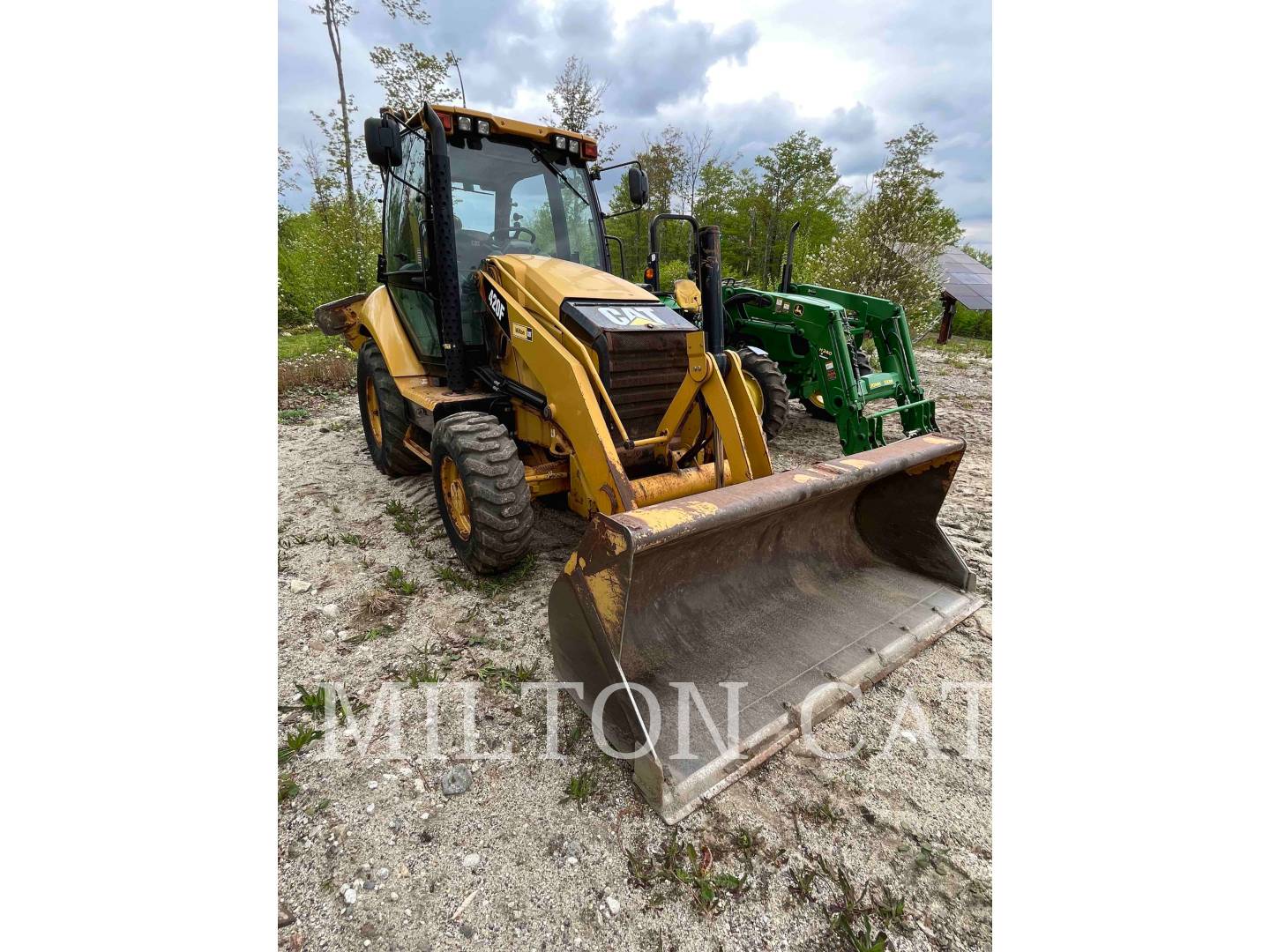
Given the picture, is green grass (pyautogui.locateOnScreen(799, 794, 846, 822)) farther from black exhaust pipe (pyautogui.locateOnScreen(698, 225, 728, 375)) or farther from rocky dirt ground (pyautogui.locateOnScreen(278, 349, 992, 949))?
black exhaust pipe (pyautogui.locateOnScreen(698, 225, 728, 375))

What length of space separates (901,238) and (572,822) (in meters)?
11.8

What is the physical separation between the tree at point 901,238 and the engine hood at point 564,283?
9.14m

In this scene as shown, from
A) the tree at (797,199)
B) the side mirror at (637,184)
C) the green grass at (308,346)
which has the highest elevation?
the tree at (797,199)

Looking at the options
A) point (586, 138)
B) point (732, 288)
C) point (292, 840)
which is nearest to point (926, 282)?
point (732, 288)

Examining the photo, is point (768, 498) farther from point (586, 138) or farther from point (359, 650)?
point (586, 138)

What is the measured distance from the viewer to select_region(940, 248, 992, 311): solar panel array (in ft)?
76.0

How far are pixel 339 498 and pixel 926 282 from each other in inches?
429

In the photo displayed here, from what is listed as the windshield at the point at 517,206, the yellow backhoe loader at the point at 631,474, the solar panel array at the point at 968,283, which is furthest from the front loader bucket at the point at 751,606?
the solar panel array at the point at 968,283

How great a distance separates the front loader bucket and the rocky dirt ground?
0.12m

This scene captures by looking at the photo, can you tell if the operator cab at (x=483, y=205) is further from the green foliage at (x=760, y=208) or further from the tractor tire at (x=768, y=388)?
the green foliage at (x=760, y=208)

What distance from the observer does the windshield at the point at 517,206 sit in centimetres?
384

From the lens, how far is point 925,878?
177 cm

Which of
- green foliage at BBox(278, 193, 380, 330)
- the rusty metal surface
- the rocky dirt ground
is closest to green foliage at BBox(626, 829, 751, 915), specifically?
the rocky dirt ground

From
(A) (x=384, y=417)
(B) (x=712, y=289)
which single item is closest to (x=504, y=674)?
(B) (x=712, y=289)
